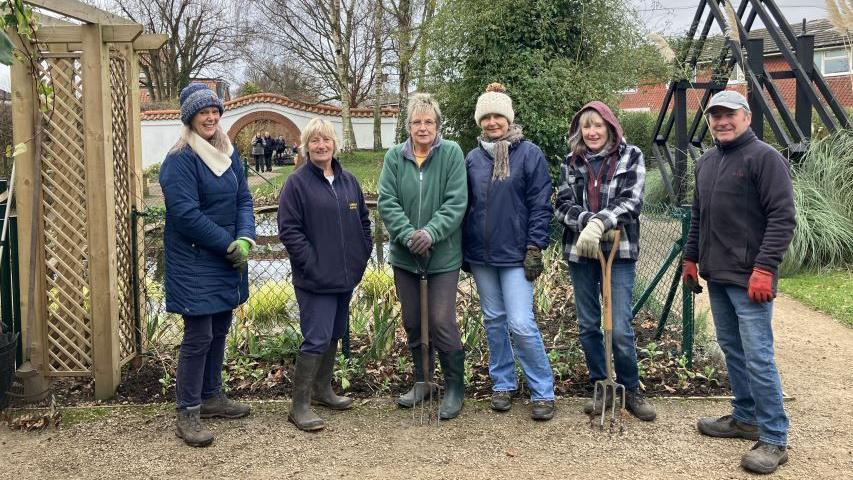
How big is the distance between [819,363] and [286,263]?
4.76 m

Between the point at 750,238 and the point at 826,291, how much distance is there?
4600 mm

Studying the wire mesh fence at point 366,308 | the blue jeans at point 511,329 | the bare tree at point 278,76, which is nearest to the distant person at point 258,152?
the bare tree at point 278,76

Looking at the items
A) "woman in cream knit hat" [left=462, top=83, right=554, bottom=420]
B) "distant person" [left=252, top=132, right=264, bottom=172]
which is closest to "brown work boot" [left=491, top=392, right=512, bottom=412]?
"woman in cream knit hat" [left=462, top=83, right=554, bottom=420]

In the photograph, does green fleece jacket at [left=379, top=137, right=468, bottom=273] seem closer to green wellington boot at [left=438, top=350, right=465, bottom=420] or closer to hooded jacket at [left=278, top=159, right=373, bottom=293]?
hooded jacket at [left=278, top=159, right=373, bottom=293]

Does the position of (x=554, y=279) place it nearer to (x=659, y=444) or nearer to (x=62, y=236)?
(x=659, y=444)

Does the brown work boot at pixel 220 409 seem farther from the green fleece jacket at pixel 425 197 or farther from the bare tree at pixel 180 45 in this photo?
the bare tree at pixel 180 45

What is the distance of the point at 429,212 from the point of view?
3.99 meters

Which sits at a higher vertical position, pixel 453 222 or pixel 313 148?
pixel 313 148

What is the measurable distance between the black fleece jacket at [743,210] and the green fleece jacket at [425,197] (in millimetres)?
1288

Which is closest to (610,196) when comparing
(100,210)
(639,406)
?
(639,406)

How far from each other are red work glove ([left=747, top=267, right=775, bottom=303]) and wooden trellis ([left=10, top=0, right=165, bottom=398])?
11.6 feet

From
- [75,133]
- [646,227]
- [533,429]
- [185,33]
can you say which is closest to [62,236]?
[75,133]

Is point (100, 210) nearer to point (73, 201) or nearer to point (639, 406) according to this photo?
point (73, 201)

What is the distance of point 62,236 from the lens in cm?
427
